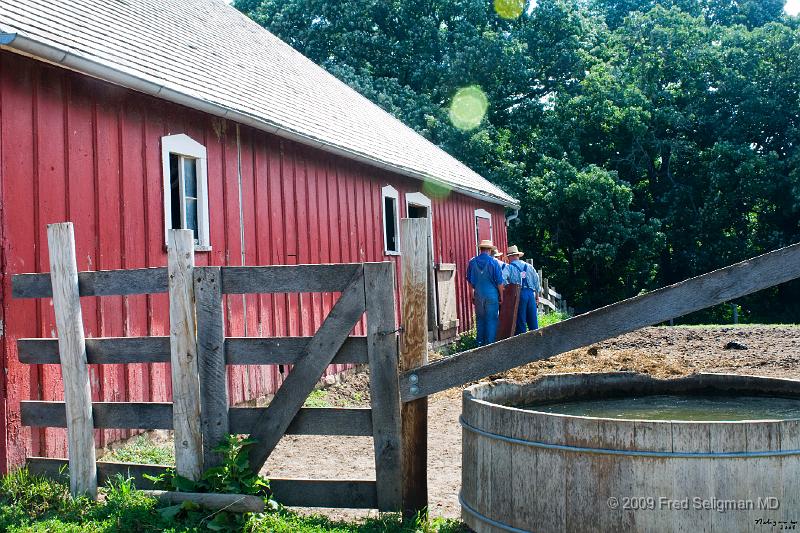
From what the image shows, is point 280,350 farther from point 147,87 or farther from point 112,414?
point 147,87

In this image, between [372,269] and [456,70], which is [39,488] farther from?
[456,70]

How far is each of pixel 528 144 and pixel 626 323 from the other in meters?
26.8

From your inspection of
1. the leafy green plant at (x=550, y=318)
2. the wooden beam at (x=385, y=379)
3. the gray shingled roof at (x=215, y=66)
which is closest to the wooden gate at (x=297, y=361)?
the wooden beam at (x=385, y=379)

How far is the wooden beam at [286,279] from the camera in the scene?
4746 mm

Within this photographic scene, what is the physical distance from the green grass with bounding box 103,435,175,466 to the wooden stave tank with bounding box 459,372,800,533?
3.41m

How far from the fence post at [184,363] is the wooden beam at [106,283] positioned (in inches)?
7.7

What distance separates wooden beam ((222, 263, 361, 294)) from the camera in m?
4.75

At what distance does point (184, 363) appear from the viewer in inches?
190

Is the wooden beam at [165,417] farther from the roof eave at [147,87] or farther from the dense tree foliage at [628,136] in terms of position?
the dense tree foliage at [628,136]

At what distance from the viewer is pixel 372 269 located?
4660 millimetres

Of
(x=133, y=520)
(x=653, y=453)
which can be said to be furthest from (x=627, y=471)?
(x=133, y=520)

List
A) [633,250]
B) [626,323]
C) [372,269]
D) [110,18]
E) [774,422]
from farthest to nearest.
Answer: [633,250] < [110,18] < [372,269] < [626,323] < [774,422]

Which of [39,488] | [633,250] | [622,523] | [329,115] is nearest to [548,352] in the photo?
[622,523]

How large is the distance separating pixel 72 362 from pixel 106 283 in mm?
566
